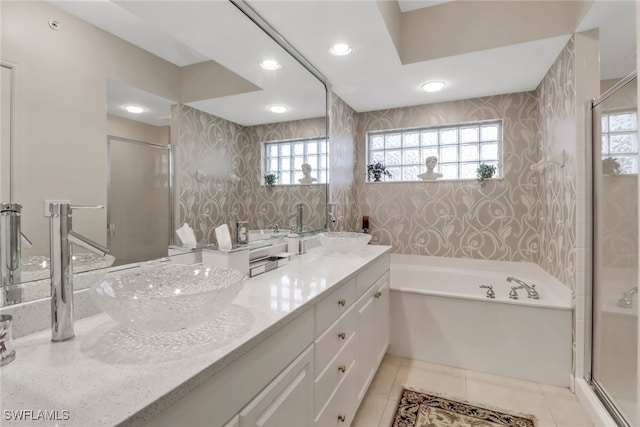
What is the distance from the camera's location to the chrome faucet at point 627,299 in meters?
1.56

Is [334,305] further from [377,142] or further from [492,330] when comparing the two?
[377,142]

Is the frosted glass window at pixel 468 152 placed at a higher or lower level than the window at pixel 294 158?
higher

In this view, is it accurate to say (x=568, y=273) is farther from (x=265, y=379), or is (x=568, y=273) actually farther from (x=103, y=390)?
(x=103, y=390)

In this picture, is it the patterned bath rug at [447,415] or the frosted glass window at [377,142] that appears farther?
the frosted glass window at [377,142]

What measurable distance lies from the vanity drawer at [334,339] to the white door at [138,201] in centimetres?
73

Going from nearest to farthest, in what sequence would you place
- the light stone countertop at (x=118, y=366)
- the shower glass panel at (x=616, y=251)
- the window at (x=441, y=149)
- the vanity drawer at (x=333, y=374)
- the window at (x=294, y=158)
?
the light stone countertop at (x=118, y=366) < the vanity drawer at (x=333, y=374) < the shower glass panel at (x=616, y=251) < the window at (x=294, y=158) < the window at (x=441, y=149)

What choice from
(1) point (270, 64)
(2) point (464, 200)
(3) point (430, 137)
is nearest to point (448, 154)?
(3) point (430, 137)

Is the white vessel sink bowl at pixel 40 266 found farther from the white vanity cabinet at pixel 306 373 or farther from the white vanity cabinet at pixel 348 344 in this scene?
the white vanity cabinet at pixel 348 344

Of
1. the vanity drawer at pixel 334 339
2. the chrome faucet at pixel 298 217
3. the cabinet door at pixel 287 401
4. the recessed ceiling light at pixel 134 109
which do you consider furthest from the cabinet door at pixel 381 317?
the recessed ceiling light at pixel 134 109

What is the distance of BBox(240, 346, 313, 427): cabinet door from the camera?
824 mm

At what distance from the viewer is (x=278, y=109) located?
2.11 metres

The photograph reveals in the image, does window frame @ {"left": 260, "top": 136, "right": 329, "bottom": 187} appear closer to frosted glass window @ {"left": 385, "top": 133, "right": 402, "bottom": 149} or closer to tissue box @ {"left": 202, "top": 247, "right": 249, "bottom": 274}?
tissue box @ {"left": 202, "top": 247, "right": 249, "bottom": 274}

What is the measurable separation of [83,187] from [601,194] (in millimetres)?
2557

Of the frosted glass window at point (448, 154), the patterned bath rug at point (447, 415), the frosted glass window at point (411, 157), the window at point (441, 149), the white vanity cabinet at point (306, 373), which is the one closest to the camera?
the white vanity cabinet at point (306, 373)
